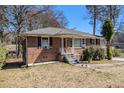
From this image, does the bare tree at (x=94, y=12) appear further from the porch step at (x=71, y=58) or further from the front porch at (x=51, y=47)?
the porch step at (x=71, y=58)

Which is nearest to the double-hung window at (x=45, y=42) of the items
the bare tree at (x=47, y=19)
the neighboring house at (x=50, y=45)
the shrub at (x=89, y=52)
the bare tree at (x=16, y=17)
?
the neighboring house at (x=50, y=45)

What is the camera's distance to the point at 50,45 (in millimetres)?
23516

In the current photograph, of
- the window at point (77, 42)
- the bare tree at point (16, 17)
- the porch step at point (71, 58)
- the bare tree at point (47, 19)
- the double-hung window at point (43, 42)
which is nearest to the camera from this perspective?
the double-hung window at point (43, 42)

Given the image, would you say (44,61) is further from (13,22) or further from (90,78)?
(13,22)

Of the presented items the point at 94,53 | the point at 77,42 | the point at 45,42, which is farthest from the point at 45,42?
the point at 94,53

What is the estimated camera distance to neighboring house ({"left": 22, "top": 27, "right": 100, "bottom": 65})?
22.1m

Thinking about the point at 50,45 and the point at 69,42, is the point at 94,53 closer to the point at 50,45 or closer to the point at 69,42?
the point at 69,42

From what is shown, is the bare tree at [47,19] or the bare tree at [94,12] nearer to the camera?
the bare tree at [47,19]

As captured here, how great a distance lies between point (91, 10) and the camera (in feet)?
134

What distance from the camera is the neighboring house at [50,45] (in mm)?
22062

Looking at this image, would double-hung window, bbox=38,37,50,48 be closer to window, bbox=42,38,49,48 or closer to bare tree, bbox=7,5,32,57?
window, bbox=42,38,49,48

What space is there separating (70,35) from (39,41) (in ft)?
11.9

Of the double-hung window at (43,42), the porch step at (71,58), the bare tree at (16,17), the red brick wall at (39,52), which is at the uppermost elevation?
the bare tree at (16,17)

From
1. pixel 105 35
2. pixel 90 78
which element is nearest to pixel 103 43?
pixel 105 35
